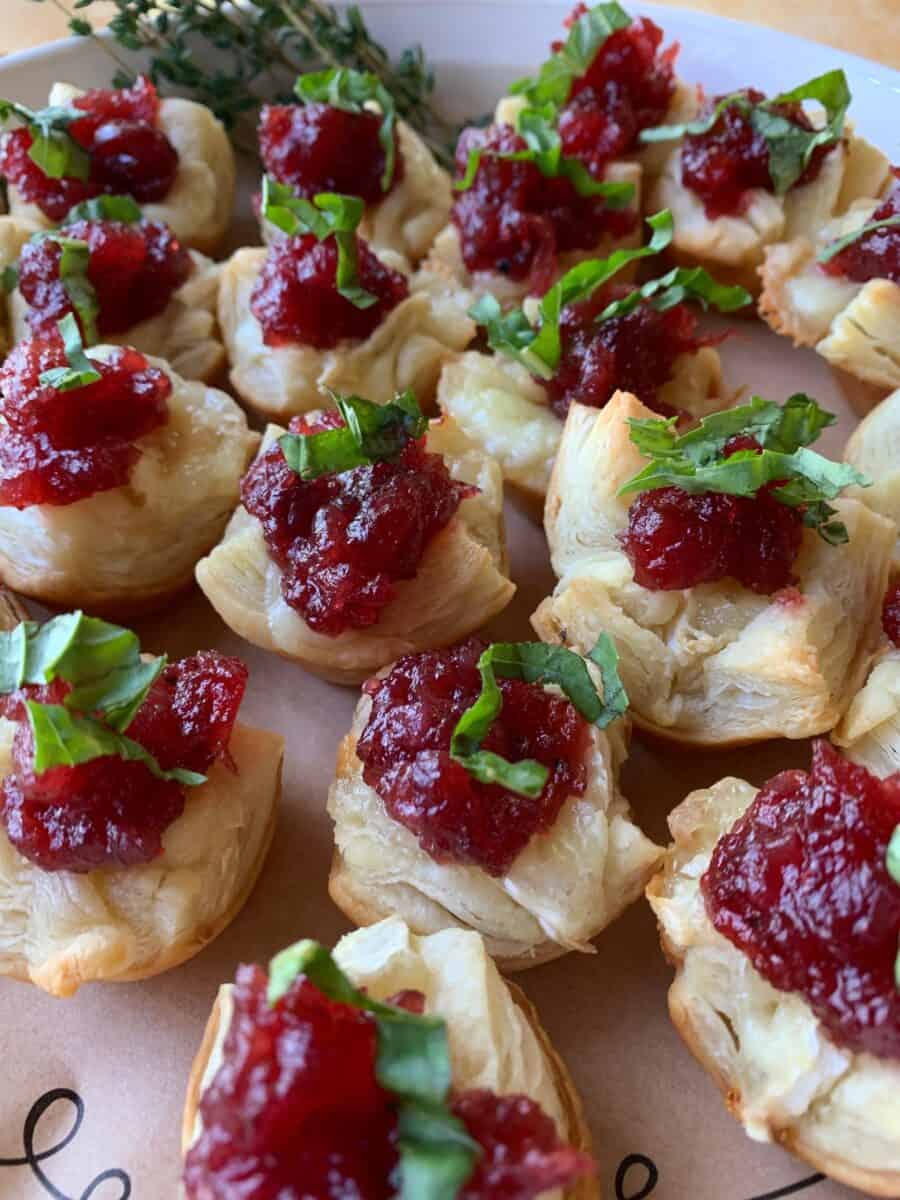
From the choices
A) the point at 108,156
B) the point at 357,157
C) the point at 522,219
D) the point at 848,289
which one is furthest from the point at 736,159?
the point at 108,156

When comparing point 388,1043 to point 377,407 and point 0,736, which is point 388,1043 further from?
point 377,407

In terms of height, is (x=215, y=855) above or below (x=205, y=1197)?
below

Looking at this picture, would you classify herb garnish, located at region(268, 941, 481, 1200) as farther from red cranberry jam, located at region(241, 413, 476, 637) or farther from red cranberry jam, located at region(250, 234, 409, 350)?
red cranberry jam, located at region(250, 234, 409, 350)

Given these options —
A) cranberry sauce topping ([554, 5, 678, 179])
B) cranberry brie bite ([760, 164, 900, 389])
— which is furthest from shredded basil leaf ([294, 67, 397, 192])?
cranberry brie bite ([760, 164, 900, 389])

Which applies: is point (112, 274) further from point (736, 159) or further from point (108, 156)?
point (736, 159)

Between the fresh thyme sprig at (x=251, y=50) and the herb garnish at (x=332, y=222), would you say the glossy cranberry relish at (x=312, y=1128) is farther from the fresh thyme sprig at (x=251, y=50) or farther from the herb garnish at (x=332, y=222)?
the fresh thyme sprig at (x=251, y=50)

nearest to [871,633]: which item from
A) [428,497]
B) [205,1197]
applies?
[428,497]
